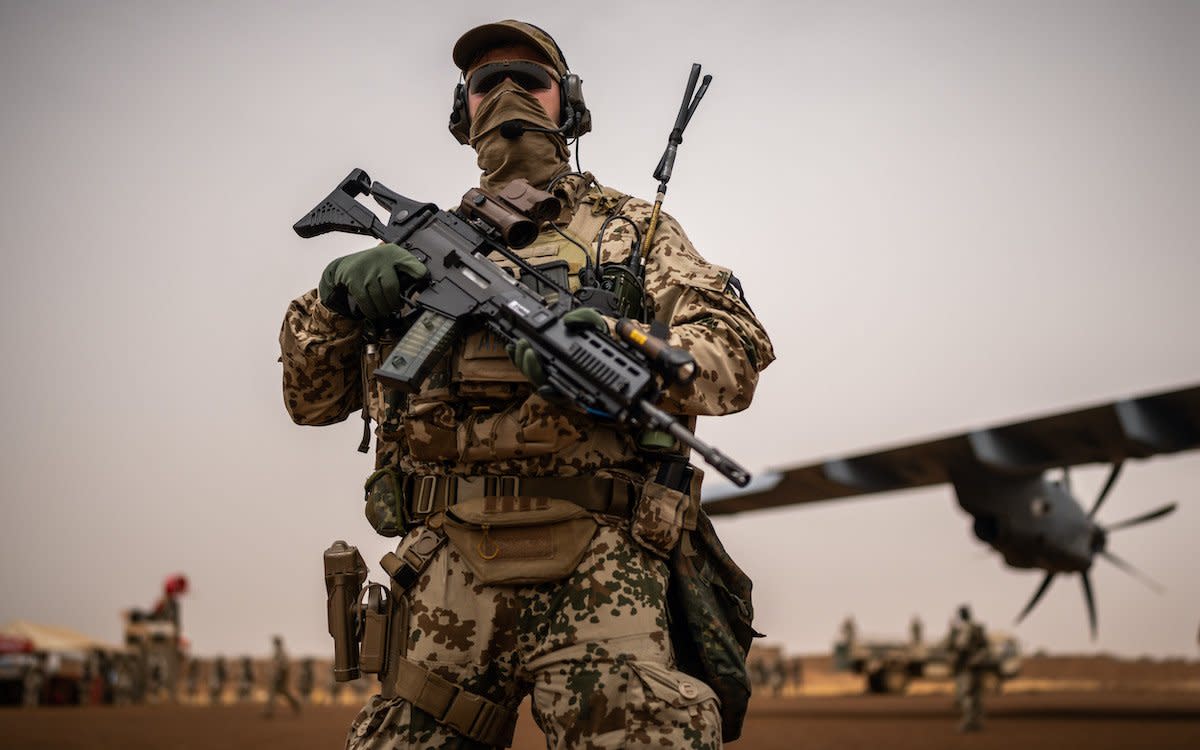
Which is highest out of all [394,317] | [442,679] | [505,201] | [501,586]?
[505,201]

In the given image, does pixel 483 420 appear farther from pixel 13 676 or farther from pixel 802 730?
pixel 13 676

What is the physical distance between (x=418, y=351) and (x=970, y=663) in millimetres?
16457

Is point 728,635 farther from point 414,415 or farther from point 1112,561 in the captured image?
point 1112,561

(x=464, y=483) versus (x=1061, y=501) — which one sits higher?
(x=1061, y=501)

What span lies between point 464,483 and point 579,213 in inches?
35.0

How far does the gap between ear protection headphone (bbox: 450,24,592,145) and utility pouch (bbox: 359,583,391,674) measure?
1.42 metres

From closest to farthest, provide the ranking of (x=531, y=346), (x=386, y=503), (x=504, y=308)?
1. (x=531, y=346)
2. (x=504, y=308)
3. (x=386, y=503)

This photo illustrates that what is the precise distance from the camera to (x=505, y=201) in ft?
9.63


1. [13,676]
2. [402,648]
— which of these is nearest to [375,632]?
[402,648]

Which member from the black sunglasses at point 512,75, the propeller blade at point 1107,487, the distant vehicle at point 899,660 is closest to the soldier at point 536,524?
the black sunglasses at point 512,75

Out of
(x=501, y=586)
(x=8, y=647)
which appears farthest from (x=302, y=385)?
(x=8, y=647)

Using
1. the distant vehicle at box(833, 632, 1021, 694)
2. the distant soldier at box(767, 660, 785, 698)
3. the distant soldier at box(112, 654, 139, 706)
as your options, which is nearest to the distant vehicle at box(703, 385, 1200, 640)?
the distant vehicle at box(833, 632, 1021, 694)

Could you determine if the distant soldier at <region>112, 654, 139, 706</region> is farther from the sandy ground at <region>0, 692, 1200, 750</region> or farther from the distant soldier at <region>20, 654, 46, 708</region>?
the sandy ground at <region>0, 692, 1200, 750</region>

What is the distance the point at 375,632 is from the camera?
2818 mm
